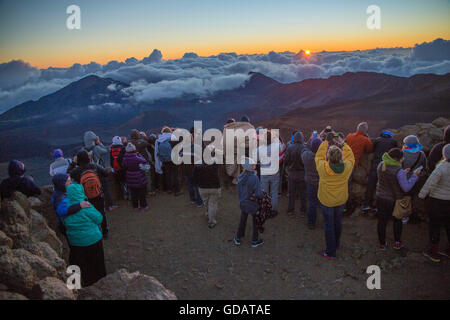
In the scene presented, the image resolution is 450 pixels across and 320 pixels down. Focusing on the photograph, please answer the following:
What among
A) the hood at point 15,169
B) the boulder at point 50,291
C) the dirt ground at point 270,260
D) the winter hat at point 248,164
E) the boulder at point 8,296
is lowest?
the dirt ground at point 270,260

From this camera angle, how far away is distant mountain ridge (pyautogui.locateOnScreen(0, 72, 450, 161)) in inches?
1941

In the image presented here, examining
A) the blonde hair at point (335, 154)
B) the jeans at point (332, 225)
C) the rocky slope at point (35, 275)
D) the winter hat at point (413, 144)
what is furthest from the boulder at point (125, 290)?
the winter hat at point (413, 144)

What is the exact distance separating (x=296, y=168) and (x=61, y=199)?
4.57 m

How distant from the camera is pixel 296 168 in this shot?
Answer: 20.4 ft

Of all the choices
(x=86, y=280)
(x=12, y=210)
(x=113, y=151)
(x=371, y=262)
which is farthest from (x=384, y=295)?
(x=113, y=151)

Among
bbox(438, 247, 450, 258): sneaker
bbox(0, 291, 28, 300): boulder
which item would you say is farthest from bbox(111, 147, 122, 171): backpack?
bbox(438, 247, 450, 258): sneaker

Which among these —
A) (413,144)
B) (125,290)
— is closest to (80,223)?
(125,290)

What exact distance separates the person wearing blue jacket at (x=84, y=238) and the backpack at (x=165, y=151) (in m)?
3.73

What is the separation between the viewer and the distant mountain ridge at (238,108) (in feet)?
162

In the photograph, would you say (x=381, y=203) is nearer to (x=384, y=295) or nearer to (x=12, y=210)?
(x=384, y=295)

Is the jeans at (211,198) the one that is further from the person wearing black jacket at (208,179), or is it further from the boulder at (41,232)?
the boulder at (41,232)

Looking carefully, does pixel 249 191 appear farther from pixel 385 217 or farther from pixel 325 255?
pixel 385 217
